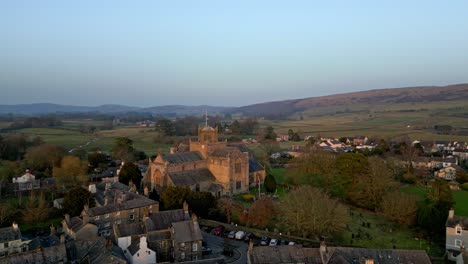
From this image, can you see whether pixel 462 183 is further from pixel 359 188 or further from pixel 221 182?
pixel 221 182

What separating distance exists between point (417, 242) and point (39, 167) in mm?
56624

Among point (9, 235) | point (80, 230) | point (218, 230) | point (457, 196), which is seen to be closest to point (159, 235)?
point (80, 230)

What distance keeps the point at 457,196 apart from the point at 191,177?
116 ft

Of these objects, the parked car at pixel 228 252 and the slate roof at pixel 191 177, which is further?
the slate roof at pixel 191 177

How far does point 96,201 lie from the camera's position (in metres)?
44.1

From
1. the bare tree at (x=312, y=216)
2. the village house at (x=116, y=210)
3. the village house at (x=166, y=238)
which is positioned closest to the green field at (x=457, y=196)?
the bare tree at (x=312, y=216)

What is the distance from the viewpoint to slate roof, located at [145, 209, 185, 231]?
33781mm

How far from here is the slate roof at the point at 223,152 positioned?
5325 centimetres

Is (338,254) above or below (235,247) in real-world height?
above

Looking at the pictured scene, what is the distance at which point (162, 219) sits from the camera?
3488 cm

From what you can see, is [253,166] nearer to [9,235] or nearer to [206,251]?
[206,251]

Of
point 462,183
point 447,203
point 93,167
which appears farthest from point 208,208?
point 462,183

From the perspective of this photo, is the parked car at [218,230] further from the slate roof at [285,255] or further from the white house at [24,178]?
the white house at [24,178]

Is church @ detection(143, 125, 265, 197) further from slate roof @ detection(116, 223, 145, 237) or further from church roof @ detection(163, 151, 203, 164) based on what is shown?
slate roof @ detection(116, 223, 145, 237)
